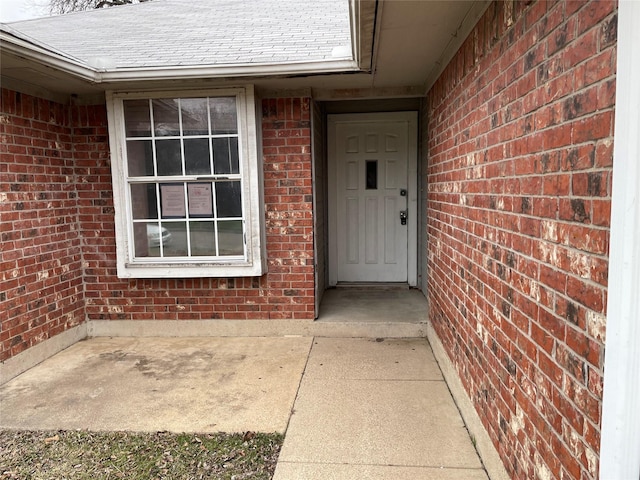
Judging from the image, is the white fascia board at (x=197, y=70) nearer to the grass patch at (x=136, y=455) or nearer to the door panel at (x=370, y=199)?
the door panel at (x=370, y=199)

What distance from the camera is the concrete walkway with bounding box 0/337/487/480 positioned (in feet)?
8.04

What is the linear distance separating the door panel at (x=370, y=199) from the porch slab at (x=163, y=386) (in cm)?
178

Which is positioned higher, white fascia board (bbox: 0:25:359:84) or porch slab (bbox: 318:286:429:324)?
white fascia board (bbox: 0:25:359:84)

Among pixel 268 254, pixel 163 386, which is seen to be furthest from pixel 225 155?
pixel 163 386

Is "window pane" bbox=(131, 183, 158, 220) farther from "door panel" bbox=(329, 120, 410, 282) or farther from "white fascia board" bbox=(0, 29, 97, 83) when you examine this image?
"door panel" bbox=(329, 120, 410, 282)

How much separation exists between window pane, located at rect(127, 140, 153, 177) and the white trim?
398cm

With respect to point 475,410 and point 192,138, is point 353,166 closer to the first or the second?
point 192,138

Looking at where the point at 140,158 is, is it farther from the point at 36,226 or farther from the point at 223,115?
the point at 36,226

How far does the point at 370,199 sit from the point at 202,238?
2359 mm

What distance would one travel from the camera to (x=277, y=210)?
4.37 m

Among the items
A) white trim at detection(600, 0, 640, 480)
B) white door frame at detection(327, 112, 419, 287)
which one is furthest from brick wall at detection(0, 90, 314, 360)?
white trim at detection(600, 0, 640, 480)

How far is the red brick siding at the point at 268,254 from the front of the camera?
4.30 metres

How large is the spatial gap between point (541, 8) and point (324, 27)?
10.9 ft

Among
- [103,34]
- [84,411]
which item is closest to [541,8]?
[84,411]
